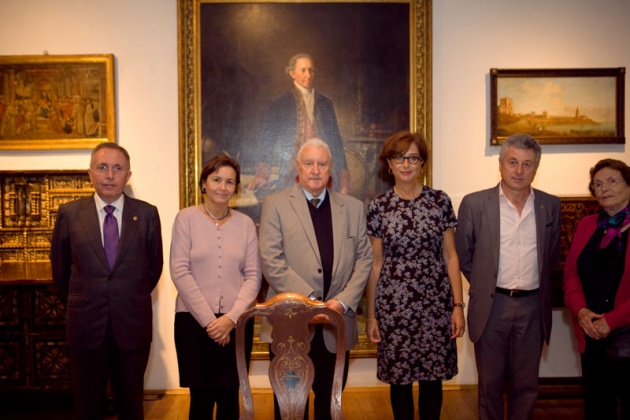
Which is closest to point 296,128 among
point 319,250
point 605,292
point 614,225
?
point 319,250

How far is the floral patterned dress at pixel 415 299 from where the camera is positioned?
283 cm

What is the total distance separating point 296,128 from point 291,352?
250 centimetres

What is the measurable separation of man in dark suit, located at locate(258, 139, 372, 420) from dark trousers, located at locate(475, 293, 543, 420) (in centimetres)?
73

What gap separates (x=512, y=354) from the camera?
2.93 metres

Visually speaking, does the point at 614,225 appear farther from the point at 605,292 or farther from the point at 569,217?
the point at 569,217

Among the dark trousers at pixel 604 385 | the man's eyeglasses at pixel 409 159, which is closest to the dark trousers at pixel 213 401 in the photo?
the man's eyeglasses at pixel 409 159

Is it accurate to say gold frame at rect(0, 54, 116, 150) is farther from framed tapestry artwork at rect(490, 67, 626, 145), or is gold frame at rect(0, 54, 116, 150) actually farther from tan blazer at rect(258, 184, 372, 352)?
framed tapestry artwork at rect(490, 67, 626, 145)

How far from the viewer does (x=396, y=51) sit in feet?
14.2

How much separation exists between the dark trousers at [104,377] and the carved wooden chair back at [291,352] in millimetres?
952

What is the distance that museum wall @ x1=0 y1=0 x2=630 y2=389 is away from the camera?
428cm

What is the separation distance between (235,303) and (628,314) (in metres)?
1.93

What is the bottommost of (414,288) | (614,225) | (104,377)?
(104,377)

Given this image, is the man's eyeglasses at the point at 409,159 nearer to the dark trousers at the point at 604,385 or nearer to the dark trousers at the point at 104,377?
the dark trousers at the point at 604,385

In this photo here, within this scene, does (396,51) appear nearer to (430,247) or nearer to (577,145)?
Answer: (577,145)
